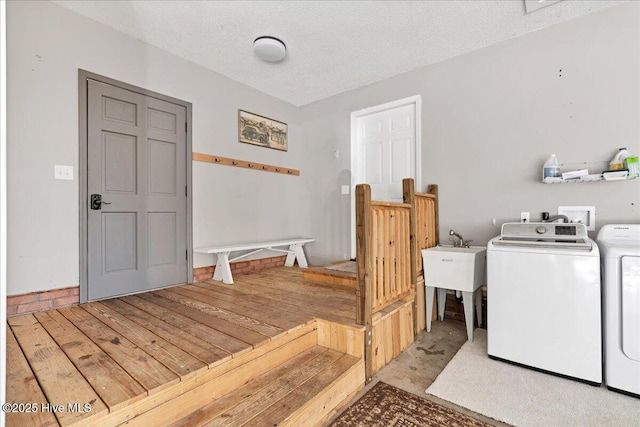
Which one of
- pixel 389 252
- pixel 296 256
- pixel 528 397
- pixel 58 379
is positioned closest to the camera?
pixel 58 379

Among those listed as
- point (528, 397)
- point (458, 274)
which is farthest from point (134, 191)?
point (528, 397)

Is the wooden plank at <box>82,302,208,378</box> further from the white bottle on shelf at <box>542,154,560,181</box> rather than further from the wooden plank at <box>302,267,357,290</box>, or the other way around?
the white bottle on shelf at <box>542,154,560,181</box>

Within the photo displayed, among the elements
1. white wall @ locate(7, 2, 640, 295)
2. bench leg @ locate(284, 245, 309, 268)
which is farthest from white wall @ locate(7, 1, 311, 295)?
bench leg @ locate(284, 245, 309, 268)

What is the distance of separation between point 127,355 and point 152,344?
0.47 feet

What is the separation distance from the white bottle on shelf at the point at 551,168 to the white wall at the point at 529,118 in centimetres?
8

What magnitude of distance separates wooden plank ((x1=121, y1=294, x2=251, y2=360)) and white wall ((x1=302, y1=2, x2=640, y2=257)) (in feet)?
7.95

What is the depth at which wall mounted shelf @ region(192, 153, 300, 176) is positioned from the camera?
3365 mm

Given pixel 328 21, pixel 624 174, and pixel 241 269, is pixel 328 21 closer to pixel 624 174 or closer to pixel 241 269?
pixel 624 174

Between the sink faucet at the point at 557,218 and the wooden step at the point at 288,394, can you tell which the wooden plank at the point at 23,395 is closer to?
the wooden step at the point at 288,394

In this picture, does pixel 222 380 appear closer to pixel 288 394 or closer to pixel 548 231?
pixel 288 394

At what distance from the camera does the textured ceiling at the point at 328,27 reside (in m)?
2.40

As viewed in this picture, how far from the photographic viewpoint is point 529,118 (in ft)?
8.82

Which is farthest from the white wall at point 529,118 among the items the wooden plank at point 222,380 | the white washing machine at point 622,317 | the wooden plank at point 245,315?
the wooden plank at point 222,380

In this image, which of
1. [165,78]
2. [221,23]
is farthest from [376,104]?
[165,78]
